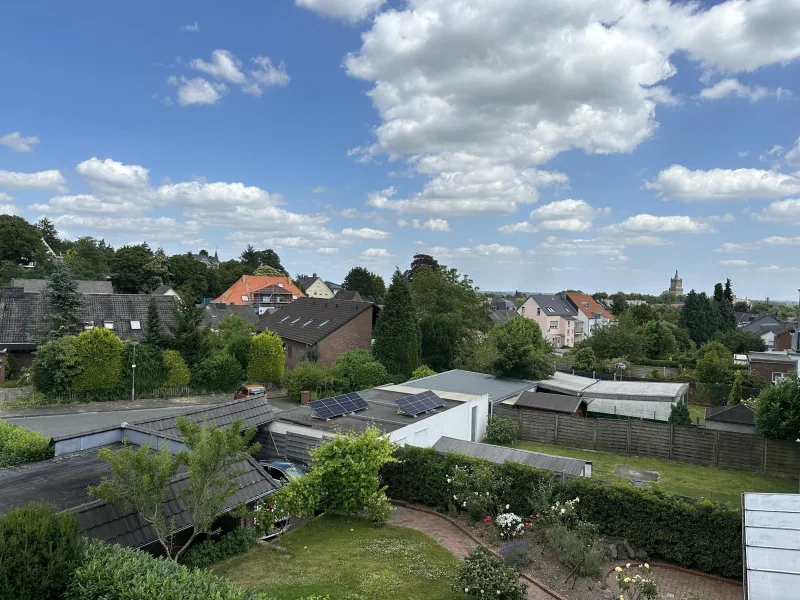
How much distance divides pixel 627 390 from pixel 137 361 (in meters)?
28.9

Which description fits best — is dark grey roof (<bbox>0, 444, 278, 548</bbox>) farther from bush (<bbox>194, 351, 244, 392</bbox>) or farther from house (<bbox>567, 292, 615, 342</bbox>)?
house (<bbox>567, 292, 615, 342</bbox>)

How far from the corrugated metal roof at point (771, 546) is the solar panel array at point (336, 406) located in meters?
12.1

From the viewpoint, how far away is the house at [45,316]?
34969mm

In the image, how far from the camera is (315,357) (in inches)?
1435

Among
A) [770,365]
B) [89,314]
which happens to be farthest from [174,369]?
[770,365]

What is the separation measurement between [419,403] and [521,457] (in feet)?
16.8

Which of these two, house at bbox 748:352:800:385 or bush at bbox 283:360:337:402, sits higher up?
house at bbox 748:352:800:385

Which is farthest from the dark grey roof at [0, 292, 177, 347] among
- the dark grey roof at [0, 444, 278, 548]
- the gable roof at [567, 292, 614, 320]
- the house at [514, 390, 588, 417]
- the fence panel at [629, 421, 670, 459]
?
the gable roof at [567, 292, 614, 320]

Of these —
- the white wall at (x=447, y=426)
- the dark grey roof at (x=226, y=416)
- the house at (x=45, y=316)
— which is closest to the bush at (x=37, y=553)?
the dark grey roof at (x=226, y=416)

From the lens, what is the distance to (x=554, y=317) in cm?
7362

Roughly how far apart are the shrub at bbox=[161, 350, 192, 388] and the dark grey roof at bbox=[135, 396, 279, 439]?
1666 centimetres

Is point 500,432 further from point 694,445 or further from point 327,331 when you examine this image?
point 327,331

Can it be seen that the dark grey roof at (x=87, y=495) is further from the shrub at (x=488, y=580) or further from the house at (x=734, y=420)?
the house at (x=734, y=420)

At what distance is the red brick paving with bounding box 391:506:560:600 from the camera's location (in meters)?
12.6
